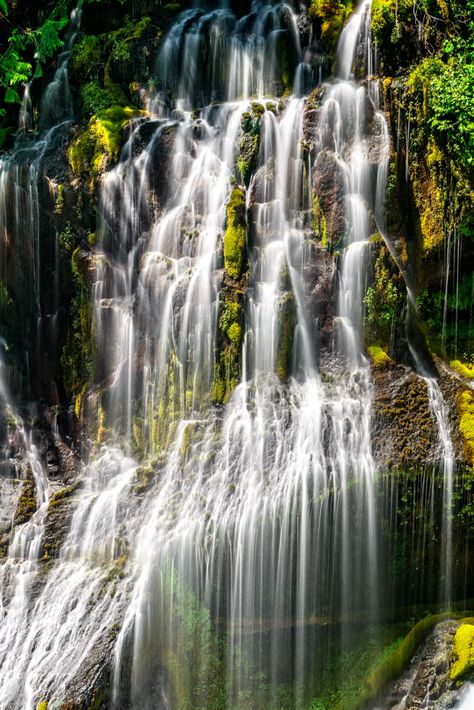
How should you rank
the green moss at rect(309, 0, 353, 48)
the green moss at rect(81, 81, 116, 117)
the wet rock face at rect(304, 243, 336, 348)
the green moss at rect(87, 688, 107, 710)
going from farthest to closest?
the green moss at rect(81, 81, 116, 117), the green moss at rect(309, 0, 353, 48), the wet rock face at rect(304, 243, 336, 348), the green moss at rect(87, 688, 107, 710)

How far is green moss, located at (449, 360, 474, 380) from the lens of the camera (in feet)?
32.2

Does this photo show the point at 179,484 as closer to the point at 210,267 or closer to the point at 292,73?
the point at 210,267

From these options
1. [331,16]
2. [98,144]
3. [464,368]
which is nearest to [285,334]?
[464,368]

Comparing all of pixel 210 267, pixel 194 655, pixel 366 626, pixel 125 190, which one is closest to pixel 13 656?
pixel 194 655

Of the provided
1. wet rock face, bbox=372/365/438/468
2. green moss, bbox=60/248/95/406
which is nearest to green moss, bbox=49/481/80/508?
green moss, bbox=60/248/95/406

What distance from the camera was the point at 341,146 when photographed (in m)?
11.0

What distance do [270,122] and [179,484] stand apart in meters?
6.78

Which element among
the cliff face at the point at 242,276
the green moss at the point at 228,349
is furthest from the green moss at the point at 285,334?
the green moss at the point at 228,349

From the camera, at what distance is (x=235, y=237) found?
35.7 ft

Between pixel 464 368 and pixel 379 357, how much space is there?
1329 mm

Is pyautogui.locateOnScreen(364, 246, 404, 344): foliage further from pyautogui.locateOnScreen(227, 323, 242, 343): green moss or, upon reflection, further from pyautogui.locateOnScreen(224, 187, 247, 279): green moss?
pyautogui.locateOnScreen(224, 187, 247, 279): green moss

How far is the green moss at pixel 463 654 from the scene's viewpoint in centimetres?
809

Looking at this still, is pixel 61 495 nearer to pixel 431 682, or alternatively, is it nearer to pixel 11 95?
pixel 431 682

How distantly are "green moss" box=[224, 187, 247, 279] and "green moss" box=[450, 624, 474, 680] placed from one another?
20.8 ft
